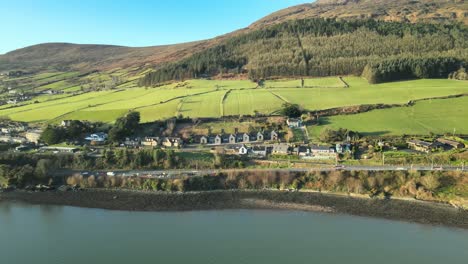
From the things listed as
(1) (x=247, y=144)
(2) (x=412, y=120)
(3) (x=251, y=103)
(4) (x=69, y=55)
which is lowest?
Result: (1) (x=247, y=144)

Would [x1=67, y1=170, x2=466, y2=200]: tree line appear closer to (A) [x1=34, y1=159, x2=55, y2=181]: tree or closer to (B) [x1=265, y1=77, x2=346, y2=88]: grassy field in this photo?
(A) [x1=34, y1=159, x2=55, y2=181]: tree

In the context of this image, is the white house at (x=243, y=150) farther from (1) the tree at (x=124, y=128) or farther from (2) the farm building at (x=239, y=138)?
(1) the tree at (x=124, y=128)

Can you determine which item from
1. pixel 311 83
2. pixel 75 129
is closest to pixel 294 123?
pixel 311 83

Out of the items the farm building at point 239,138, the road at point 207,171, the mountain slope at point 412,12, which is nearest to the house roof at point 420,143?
the road at point 207,171

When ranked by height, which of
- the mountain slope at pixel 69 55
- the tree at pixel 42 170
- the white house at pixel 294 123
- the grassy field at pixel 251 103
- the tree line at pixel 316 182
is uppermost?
the mountain slope at pixel 69 55

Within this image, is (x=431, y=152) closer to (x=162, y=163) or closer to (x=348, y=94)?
(x=348, y=94)

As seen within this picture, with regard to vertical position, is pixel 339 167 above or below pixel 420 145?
below

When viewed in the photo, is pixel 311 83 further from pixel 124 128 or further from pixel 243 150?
pixel 124 128
